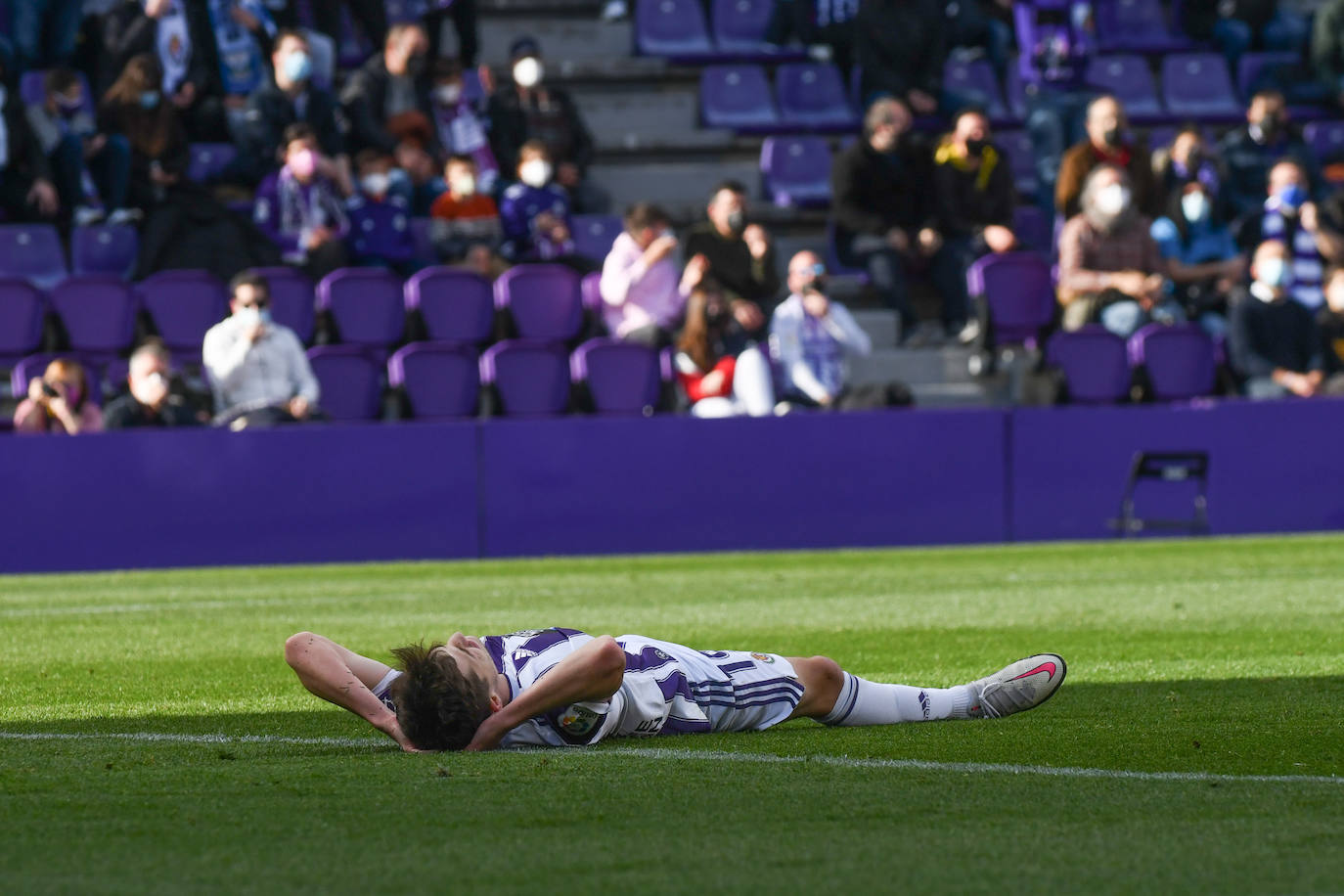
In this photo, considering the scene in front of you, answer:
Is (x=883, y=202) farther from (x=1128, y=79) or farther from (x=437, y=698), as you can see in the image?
→ (x=437, y=698)

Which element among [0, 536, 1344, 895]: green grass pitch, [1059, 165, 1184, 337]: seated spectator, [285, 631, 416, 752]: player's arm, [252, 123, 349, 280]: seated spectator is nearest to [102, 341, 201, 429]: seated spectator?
[252, 123, 349, 280]: seated spectator

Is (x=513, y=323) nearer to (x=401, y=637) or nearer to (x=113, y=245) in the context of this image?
(x=113, y=245)

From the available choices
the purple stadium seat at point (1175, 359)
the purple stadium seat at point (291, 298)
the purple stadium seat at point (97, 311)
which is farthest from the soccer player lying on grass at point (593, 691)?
the purple stadium seat at point (1175, 359)

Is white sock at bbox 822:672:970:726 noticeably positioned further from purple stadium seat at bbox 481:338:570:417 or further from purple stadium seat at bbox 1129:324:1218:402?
purple stadium seat at bbox 1129:324:1218:402

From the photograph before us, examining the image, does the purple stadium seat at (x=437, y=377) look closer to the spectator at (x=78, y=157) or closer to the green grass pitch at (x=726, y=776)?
the spectator at (x=78, y=157)

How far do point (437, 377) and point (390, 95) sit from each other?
326cm

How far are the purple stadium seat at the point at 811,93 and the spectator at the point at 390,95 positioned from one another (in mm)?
4062

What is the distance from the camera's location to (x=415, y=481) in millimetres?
14977

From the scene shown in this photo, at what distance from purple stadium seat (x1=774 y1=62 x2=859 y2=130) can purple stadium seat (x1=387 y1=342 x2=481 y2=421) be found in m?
5.91

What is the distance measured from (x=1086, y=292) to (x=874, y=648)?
30.9ft

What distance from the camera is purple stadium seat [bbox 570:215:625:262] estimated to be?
18.1 meters

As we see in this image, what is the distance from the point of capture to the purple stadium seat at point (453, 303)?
16.3m

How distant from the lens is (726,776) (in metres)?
5.05

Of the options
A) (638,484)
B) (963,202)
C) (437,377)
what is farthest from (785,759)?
(963,202)
